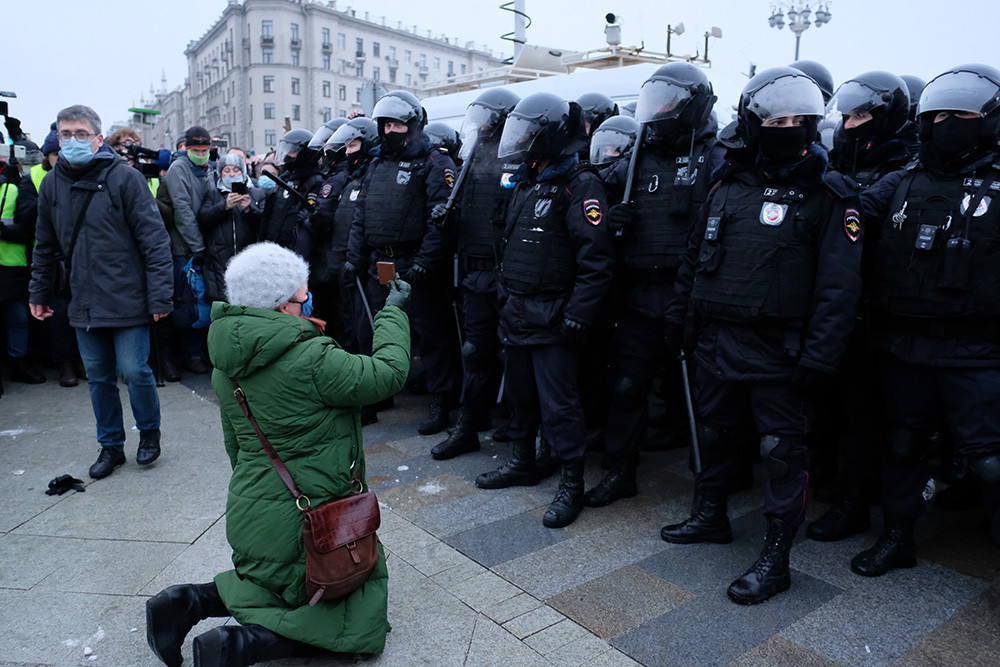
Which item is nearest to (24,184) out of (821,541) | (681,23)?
(821,541)

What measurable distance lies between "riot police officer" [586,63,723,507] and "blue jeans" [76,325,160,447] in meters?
2.77

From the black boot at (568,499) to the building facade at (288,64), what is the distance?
5498cm

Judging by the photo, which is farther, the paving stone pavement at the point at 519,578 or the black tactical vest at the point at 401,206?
the black tactical vest at the point at 401,206

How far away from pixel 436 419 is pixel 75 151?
2811mm

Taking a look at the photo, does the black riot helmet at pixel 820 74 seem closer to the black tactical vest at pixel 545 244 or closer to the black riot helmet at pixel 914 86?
the black riot helmet at pixel 914 86

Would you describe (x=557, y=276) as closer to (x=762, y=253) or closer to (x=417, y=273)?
(x=762, y=253)

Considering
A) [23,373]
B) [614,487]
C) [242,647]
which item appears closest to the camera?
[242,647]

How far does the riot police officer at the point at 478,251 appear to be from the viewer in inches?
188

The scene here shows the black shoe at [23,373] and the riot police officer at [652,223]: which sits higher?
the riot police officer at [652,223]

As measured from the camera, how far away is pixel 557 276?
3.94 m

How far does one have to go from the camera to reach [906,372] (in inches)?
124

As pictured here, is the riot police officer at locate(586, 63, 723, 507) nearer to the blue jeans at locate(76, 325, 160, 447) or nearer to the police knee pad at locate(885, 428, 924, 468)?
the police knee pad at locate(885, 428, 924, 468)

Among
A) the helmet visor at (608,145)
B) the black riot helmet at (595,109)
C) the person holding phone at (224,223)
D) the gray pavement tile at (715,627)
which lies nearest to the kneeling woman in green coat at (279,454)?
the gray pavement tile at (715,627)

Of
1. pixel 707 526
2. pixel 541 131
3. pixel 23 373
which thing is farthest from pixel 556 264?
pixel 23 373
